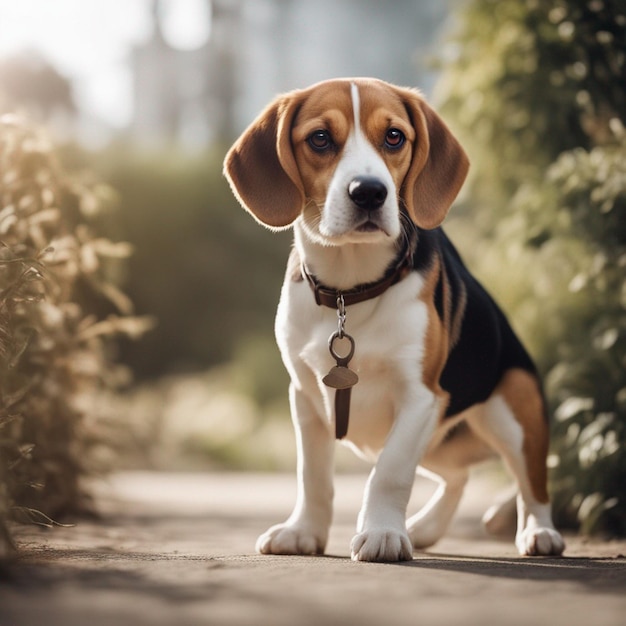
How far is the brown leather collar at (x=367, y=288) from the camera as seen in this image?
10.9 feet

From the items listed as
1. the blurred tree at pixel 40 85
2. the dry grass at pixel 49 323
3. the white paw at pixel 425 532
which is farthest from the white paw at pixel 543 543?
the blurred tree at pixel 40 85

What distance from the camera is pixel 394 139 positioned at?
3330 millimetres

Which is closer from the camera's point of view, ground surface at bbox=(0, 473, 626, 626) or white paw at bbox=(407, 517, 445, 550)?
ground surface at bbox=(0, 473, 626, 626)

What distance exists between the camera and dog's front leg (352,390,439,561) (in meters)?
2.94

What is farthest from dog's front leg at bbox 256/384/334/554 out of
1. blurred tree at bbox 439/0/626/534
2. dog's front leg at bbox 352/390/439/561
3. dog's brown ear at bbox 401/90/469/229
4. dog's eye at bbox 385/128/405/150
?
blurred tree at bbox 439/0/626/534

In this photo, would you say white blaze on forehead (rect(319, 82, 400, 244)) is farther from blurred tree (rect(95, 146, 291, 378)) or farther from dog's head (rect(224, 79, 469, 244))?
blurred tree (rect(95, 146, 291, 378))

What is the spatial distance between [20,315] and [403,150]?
159 cm

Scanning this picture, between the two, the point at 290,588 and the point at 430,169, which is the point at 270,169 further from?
the point at 290,588

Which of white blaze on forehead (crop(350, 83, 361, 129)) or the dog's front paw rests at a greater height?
white blaze on forehead (crop(350, 83, 361, 129))

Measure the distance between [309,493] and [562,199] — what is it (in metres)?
2.00

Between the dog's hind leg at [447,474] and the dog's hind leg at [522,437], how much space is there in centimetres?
10

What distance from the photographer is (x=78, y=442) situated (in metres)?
5.09

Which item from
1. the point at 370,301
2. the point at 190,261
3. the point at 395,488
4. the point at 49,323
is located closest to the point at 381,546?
the point at 395,488

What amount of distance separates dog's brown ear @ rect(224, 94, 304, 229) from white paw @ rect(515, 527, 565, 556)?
145cm
